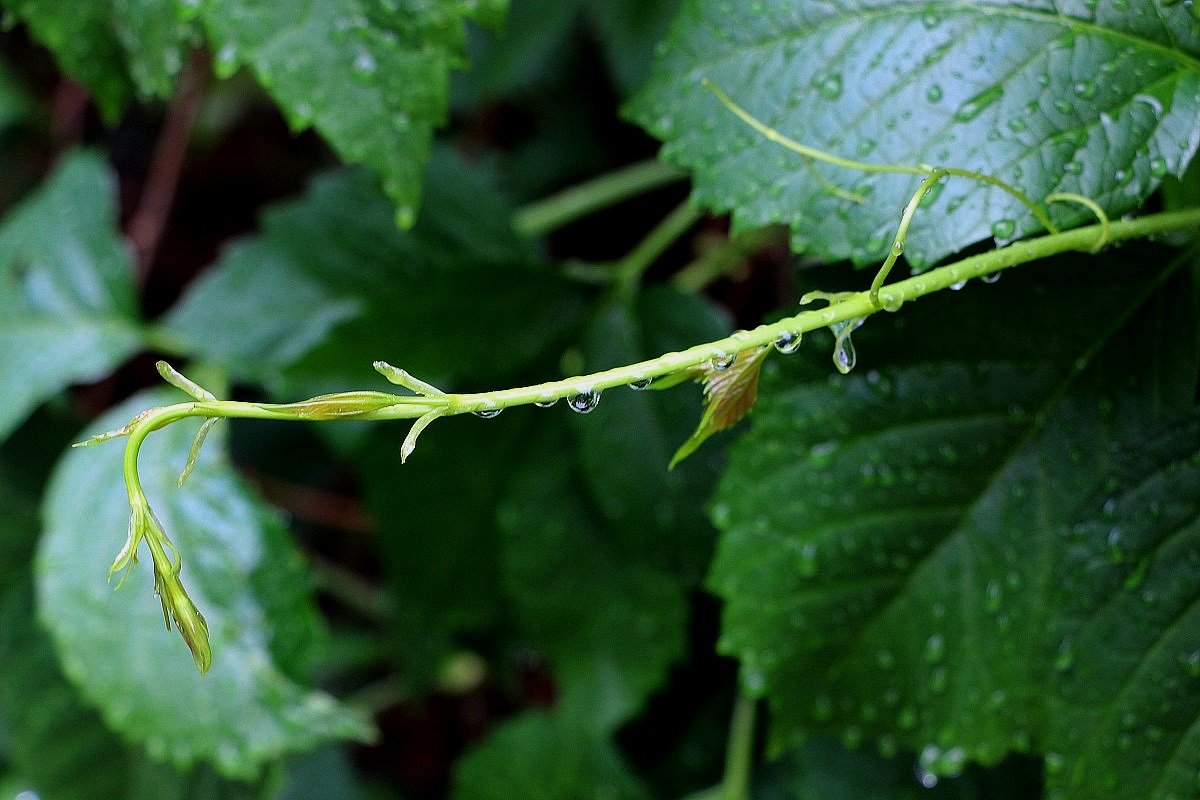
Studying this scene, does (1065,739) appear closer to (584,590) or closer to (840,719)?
(840,719)

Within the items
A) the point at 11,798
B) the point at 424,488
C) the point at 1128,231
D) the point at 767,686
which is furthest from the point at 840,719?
the point at 11,798

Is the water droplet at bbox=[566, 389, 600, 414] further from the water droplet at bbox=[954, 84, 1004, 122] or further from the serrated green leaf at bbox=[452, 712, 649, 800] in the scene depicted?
the serrated green leaf at bbox=[452, 712, 649, 800]

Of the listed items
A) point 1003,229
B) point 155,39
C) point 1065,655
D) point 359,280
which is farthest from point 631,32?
point 1065,655

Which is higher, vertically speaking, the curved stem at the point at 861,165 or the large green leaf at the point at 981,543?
the curved stem at the point at 861,165

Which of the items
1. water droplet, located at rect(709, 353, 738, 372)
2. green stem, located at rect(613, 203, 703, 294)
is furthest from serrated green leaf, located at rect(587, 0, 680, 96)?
water droplet, located at rect(709, 353, 738, 372)

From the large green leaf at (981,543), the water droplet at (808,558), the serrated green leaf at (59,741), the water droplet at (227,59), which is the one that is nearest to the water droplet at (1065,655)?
the large green leaf at (981,543)

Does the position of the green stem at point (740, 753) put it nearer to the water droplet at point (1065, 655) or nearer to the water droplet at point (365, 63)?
the water droplet at point (1065, 655)
